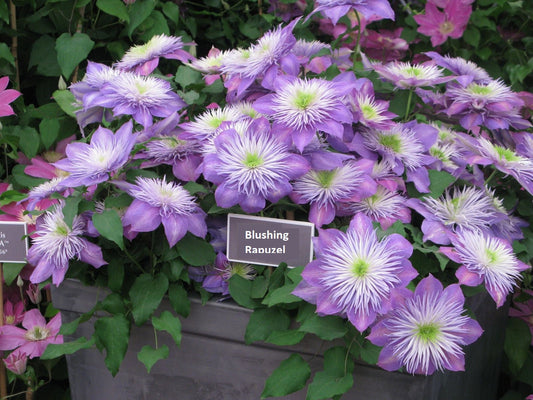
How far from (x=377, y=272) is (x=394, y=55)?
1.12 meters

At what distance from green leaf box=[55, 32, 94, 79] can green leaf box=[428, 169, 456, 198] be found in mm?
684

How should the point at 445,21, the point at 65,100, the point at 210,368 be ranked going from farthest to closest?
the point at 445,21, the point at 65,100, the point at 210,368

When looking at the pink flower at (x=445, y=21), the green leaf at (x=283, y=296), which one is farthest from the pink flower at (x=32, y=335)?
the pink flower at (x=445, y=21)

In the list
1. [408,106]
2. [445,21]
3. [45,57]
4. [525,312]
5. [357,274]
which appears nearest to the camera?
[357,274]

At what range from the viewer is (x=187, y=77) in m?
1.07

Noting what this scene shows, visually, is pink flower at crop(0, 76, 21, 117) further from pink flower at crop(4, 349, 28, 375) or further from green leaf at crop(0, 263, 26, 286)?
pink flower at crop(4, 349, 28, 375)

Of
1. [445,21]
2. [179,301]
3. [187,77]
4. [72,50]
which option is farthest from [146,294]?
[445,21]

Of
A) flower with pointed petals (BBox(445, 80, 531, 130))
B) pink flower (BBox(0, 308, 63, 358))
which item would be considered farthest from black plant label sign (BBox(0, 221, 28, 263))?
flower with pointed petals (BBox(445, 80, 531, 130))

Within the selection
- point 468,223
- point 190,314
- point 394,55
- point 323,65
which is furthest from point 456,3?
point 190,314

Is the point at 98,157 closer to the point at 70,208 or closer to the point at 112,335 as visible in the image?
the point at 70,208

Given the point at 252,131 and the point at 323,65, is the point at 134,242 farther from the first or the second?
the point at 323,65

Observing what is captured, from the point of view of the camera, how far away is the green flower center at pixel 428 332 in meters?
0.73

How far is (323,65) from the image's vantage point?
102 cm

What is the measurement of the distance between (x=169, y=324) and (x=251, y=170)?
22 centimetres
